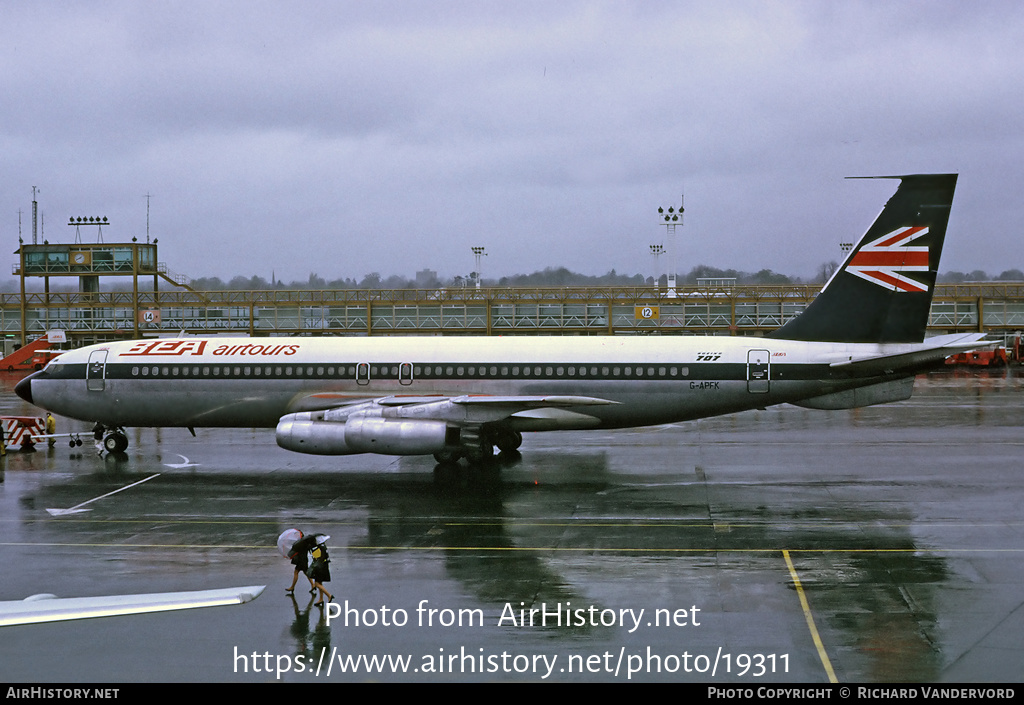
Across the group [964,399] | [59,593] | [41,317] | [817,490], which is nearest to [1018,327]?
[964,399]

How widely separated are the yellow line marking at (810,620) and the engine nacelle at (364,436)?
36.6 feet

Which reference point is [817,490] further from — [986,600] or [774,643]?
[774,643]

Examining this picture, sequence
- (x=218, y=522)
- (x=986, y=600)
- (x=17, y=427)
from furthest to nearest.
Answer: (x=17, y=427)
(x=218, y=522)
(x=986, y=600)

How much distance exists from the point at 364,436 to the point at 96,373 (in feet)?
39.2

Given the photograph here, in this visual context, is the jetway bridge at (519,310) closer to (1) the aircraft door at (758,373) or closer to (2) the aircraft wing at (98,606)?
(1) the aircraft door at (758,373)

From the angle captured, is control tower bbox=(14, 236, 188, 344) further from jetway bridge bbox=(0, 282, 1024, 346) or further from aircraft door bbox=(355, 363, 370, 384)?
aircraft door bbox=(355, 363, 370, 384)

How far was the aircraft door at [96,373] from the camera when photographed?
106 feet

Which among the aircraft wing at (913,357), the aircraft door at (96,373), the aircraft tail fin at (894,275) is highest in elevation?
the aircraft tail fin at (894,275)

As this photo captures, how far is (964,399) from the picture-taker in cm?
5125

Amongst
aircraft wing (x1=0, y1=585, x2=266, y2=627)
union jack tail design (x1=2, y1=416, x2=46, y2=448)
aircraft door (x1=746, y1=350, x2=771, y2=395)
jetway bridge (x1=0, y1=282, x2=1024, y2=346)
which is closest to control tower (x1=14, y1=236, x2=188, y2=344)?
jetway bridge (x1=0, y1=282, x2=1024, y2=346)

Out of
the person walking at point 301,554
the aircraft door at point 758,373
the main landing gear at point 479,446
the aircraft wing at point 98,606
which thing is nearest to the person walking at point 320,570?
the person walking at point 301,554

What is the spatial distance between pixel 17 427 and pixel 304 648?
26.0m

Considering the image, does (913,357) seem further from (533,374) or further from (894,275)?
(533,374)

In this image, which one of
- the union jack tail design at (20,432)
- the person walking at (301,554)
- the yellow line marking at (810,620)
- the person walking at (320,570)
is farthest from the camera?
the union jack tail design at (20,432)
